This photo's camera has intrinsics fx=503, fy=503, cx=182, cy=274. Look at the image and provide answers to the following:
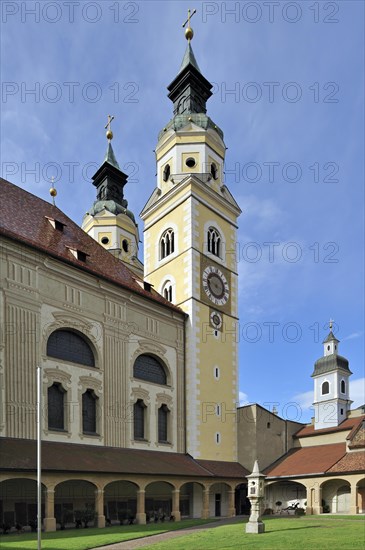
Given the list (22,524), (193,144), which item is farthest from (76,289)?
(193,144)

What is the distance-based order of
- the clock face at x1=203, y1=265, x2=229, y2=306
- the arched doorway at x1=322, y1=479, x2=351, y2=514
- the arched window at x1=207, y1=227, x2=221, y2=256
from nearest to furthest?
the arched doorway at x1=322, y1=479, x2=351, y2=514 < the clock face at x1=203, y1=265, x2=229, y2=306 < the arched window at x1=207, y1=227, x2=221, y2=256

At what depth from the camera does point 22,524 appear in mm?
21891

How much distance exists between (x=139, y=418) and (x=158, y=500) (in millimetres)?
4665

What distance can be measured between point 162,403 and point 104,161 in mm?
36674

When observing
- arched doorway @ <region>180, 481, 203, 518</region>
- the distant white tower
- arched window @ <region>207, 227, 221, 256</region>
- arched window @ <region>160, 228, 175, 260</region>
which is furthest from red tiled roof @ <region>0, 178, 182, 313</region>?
the distant white tower

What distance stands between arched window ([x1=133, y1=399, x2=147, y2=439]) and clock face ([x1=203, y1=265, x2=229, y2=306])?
9.95m

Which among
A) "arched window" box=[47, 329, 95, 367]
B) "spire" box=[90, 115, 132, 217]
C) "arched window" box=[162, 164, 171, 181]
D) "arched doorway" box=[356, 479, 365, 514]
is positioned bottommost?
"arched doorway" box=[356, 479, 365, 514]

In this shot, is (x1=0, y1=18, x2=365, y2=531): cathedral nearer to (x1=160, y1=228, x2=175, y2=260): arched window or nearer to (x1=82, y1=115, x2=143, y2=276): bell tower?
(x1=160, y1=228, x2=175, y2=260): arched window

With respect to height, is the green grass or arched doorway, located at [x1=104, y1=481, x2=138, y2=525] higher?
the green grass

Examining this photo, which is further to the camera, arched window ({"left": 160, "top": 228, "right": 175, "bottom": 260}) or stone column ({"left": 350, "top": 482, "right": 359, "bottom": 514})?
arched window ({"left": 160, "top": 228, "right": 175, "bottom": 260})

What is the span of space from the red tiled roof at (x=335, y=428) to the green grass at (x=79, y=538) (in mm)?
17284

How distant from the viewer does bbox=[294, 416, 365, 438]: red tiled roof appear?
3543 centimetres

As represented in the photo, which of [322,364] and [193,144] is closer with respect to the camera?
[193,144]

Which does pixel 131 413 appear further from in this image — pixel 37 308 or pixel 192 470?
pixel 37 308
